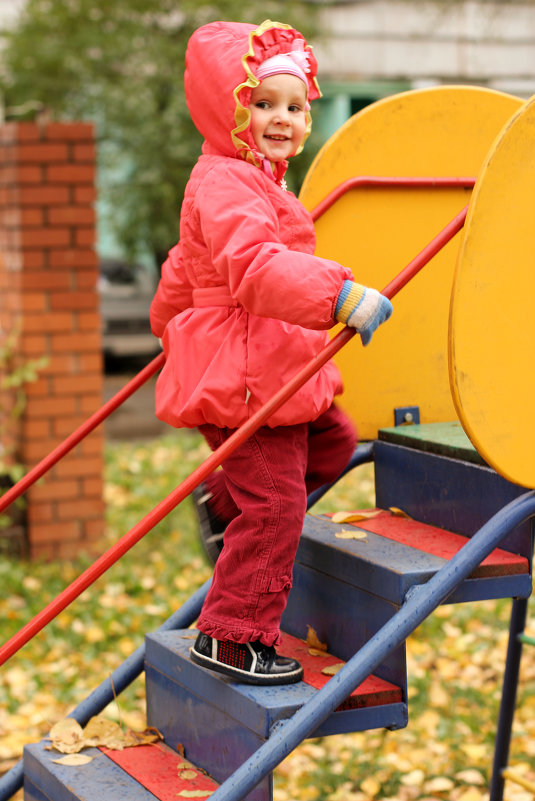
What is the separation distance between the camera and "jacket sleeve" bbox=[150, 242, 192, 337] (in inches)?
99.8

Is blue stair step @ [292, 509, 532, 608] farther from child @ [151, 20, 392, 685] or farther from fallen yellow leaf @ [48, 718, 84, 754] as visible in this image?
fallen yellow leaf @ [48, 718, 84, 754]

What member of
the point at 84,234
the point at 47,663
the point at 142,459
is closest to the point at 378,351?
the point at 47,663

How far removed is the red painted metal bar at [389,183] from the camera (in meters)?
3.01

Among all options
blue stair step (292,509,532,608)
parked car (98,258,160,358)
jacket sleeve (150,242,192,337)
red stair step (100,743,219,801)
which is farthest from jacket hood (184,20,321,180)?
parked car (98,258,160,358)

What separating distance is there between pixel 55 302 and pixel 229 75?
10.4ft

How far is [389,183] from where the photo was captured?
3.05 meters

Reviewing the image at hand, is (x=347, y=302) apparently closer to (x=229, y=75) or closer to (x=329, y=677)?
(x=229, y=75)

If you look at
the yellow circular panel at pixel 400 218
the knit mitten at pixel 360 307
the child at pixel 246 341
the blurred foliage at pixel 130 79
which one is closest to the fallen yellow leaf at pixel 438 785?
the yellow circular panel at pixel 400 218

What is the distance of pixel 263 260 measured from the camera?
6.93ft

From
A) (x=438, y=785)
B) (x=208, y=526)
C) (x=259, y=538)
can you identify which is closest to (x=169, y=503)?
(x=259, y=538)

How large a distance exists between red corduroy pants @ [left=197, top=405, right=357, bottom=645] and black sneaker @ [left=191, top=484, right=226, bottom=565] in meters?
0.21

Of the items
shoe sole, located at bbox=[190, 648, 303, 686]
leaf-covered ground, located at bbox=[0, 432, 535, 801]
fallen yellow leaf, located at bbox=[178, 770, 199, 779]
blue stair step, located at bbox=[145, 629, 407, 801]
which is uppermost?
shoe sole, located at bbox=[190, 648, 303, 686]

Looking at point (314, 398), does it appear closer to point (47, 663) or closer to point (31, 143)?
point (47, 663)

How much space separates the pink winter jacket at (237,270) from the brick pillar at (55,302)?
2.89 meters
